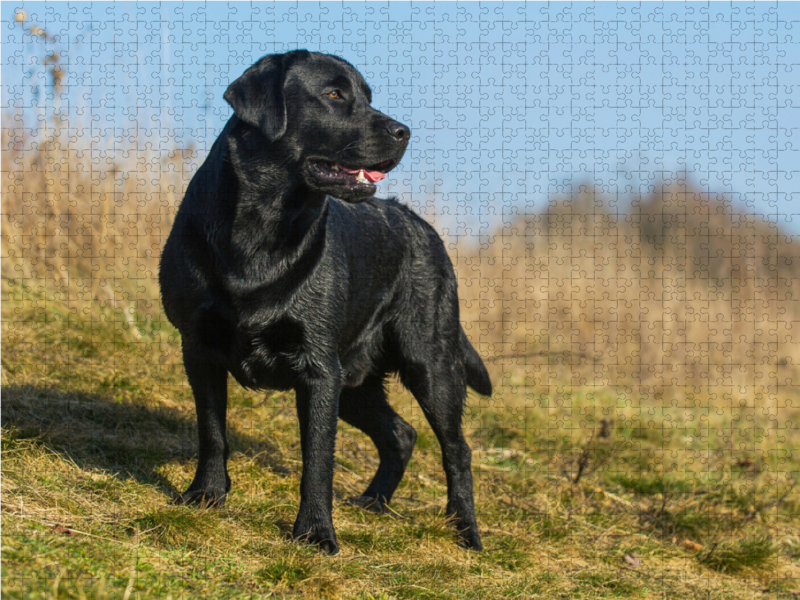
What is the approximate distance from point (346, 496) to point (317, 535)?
120 cm

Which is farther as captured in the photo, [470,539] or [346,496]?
[346,496]

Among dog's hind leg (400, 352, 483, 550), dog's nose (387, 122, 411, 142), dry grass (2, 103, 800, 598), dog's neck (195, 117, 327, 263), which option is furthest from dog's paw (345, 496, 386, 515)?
dog's nose (387, 122, 411, 142)

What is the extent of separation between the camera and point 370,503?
4.23 m

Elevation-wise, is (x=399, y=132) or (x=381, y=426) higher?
(x=399, y=132)

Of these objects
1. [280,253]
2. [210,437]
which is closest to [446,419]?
[210,437]

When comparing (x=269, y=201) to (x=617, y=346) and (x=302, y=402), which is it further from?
(x=617, y=346)

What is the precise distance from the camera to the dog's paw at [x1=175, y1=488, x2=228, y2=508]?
3.44 m

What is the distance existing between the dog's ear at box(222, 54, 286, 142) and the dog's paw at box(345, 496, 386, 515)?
6.43ft

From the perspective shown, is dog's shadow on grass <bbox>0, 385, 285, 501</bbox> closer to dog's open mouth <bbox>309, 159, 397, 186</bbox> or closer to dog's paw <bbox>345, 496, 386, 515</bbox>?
dog's paw <bbox>345, 496, 386, 515</bbox>

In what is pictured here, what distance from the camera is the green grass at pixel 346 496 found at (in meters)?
2.79

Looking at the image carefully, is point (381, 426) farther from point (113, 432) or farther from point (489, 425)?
point (489, 425)

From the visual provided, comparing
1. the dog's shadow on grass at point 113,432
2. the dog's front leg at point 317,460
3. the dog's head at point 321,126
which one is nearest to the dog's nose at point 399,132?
the dog's head at point 321,126

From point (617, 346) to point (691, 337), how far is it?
742mm

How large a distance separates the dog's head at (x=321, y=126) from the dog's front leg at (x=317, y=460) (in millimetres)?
829
